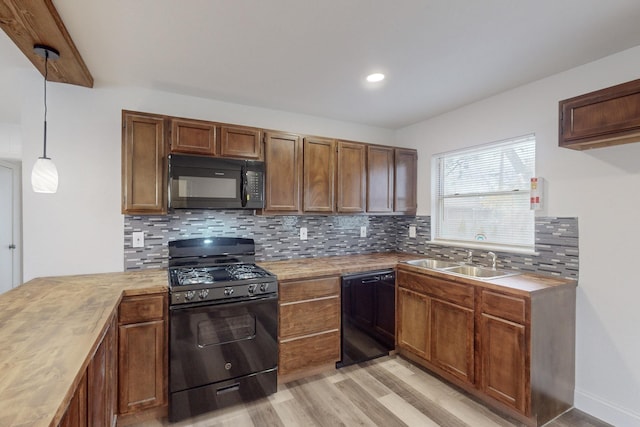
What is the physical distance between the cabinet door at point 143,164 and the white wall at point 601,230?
304 centimetres

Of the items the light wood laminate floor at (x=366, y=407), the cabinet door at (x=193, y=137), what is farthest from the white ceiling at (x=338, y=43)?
the light wood laminate floor at (x=366, y=407)

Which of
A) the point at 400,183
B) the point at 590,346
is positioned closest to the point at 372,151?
the point at 400,183

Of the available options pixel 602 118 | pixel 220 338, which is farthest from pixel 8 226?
pixel 602 118

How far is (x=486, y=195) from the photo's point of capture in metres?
3.10

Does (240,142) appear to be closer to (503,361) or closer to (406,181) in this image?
(406,181)

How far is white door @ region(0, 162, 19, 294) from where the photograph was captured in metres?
3.92

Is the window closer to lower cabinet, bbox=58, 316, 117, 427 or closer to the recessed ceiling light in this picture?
the recessed ceiling light

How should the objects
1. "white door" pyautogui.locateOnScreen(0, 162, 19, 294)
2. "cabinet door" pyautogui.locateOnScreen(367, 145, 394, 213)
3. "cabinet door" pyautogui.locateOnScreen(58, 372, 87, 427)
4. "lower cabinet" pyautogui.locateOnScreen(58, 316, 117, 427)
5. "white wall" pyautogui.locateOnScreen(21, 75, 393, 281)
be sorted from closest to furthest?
"cabinet door" pyautogui.locateOnScreen(58, 372, 87, 427) → "lower cabinet" pyautogui.locateOnScreen(58, 316, 117, 427) → "white wall" pyautogui.locateOnScreen(21, 75, 393, 281) → "cabinet door" pyautogui.locateOnScreen(367, 145, 394, 213) → "white door" pyautogui.locateOnScreen(0, 162, 19, 294)

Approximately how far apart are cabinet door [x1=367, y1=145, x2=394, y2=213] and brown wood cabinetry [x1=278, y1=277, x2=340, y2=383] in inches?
40.7

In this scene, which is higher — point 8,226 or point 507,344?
point 8,226

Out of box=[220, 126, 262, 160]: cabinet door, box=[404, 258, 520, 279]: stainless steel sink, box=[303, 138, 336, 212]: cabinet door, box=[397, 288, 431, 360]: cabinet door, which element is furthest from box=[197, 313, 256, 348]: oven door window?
box=[404, 258, 520, 279]: stainless steel sink

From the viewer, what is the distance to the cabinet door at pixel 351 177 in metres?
3.22

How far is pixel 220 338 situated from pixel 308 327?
751 millimetres

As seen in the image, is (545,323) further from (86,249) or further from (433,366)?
(86,249)
